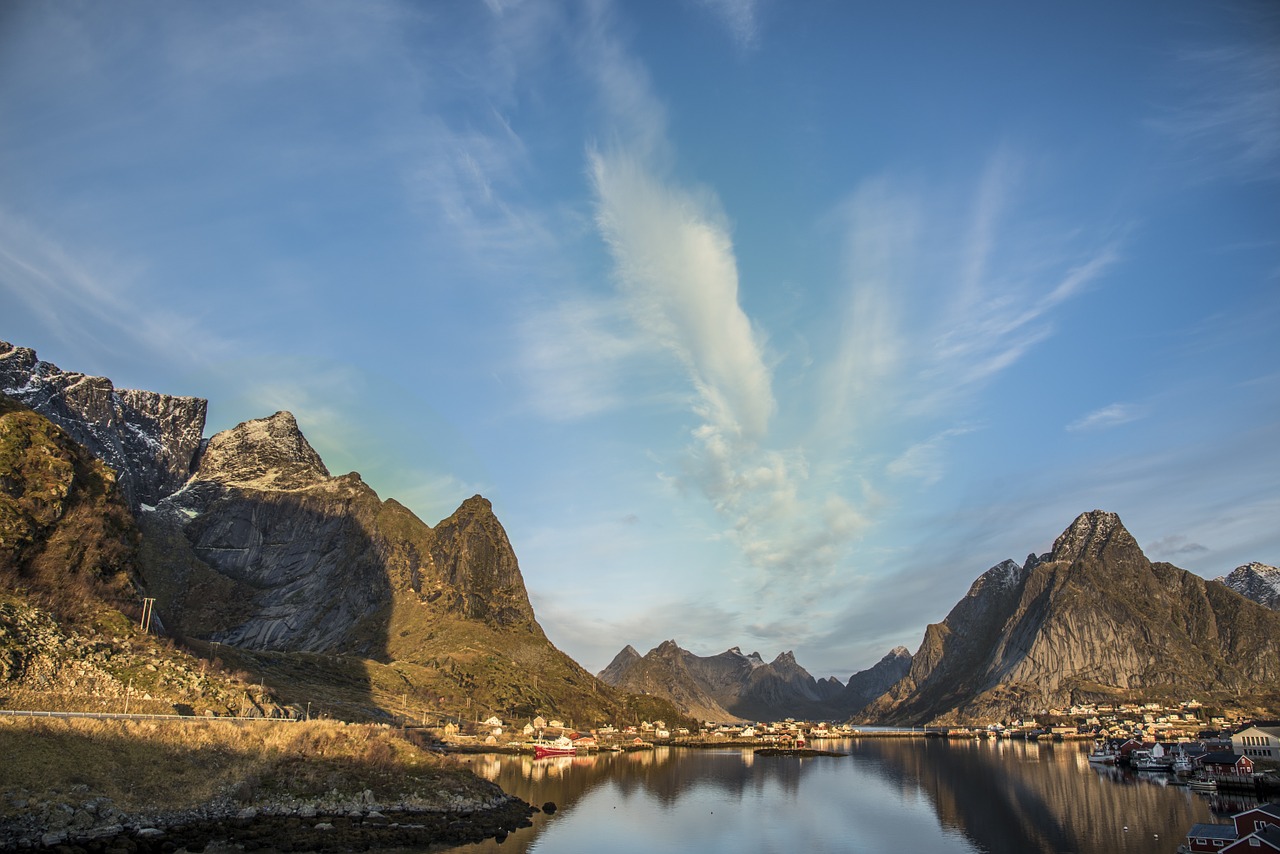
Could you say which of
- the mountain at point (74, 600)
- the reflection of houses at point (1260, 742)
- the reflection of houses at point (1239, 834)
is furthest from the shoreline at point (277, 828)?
the reflection of houses at point (1260, 742)

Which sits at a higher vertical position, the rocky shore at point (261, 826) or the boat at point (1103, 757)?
the boat at point (1103, 757)

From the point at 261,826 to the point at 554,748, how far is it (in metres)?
110

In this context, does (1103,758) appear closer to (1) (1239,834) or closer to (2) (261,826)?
(1) (1239,834)

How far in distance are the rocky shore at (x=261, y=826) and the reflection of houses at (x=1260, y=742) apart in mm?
113329

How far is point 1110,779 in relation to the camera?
115m

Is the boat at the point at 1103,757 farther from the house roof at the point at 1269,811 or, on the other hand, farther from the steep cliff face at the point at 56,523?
the steep cliff face at the point at 56,523

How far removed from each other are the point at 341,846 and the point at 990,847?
5315 centimetres

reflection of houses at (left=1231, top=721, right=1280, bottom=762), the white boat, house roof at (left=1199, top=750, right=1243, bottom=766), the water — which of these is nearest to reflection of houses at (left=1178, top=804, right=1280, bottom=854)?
the water

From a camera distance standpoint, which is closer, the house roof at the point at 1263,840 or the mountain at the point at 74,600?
the house roof at the point at 1263,840

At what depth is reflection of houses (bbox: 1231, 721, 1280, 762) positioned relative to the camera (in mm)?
108688

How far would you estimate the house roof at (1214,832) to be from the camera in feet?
173

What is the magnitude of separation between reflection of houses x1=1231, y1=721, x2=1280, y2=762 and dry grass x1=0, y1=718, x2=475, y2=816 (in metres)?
118

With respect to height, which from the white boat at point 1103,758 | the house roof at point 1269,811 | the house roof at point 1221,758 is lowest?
the white boat at point 1103,758

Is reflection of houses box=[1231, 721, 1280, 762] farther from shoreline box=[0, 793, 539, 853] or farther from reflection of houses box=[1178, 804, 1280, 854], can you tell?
shoreline box=[0, 793, 539, 853]
